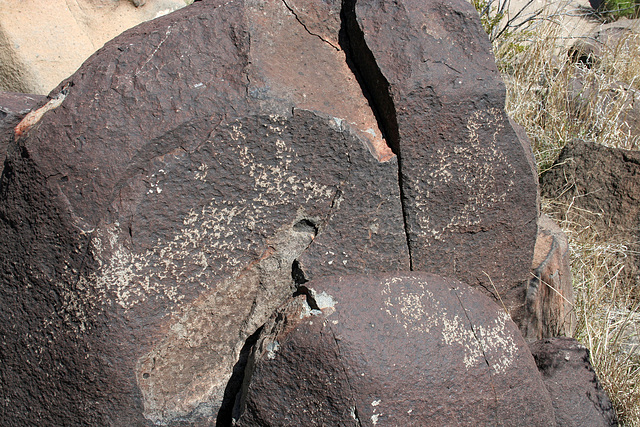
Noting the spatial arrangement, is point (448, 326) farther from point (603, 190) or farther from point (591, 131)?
point (591, 131)

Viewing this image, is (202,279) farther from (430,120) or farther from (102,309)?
(430,120)

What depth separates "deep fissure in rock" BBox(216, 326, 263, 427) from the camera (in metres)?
1.49

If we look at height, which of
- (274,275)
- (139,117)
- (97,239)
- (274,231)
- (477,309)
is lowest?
(477,309)

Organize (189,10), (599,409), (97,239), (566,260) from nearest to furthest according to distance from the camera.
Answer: (97,239)
(189,10)
(599,409)
(566,260)

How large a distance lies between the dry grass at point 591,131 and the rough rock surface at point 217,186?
984 millimetres

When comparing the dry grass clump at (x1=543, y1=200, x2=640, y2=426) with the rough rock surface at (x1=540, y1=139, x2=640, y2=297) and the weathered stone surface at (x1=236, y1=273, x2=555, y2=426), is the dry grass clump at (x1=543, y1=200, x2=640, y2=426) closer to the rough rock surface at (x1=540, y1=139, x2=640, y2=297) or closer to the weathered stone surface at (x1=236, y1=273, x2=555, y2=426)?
the rough rock surface at (x1=540, y1=139, x2=640, y2=297)

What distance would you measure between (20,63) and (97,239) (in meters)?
2.31

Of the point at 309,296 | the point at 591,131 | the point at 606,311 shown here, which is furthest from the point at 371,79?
the point at 591,131

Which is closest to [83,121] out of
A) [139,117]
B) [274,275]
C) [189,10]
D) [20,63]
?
[139,117]

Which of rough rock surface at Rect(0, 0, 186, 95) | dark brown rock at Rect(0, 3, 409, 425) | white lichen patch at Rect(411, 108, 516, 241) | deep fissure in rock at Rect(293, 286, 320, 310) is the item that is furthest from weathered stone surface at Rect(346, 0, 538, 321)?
rough rock surface at Rect(0, 0, 186, 95)

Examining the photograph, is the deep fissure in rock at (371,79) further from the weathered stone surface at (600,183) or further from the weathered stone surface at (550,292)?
the weathered stone surface at (600,183)

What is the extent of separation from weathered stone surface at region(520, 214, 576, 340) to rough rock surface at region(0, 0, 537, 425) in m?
0.47

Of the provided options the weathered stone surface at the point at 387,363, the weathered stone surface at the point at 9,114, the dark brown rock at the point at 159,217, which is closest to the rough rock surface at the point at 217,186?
the dark brown rock at the point at 159,217

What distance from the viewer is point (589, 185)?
2932 millimetres
